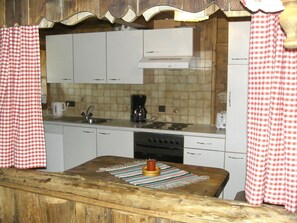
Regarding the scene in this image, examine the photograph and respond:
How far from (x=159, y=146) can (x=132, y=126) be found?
0.51 metres

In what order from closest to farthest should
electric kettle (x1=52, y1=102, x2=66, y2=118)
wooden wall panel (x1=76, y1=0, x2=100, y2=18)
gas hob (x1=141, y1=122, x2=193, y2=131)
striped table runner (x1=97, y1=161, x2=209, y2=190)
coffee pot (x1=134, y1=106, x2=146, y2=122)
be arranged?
wooden wall panel (x1=76, y1=0, x2=100, y2=18) → striped table runner (x1=97, y1=161, x2=209, y2=190) → gas hob (x1=141, y1=122, x2=193, y2=131) → coffee pot (x1=134, y1=106, x2=146, y2=122) → electric kettle (x1=52, y1=102, x2=66, y2=118)

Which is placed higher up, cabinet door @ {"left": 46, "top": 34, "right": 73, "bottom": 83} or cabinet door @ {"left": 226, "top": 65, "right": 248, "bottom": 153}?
cabinet door @ {"left": 46, "top": 34, "right": 73, "bottom": 83}

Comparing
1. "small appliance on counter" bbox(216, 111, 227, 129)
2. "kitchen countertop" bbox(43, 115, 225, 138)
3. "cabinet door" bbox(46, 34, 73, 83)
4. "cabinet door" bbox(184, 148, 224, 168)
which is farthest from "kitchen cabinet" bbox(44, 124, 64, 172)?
"small appliance on counter" bbox(216, 111, 227, 129)

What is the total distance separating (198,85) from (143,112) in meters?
0.91

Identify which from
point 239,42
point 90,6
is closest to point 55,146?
point 239,42

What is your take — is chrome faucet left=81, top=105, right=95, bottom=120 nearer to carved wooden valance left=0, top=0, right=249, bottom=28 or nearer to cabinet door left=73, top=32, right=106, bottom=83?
cabinet door left=73, top=32, right=106, bottom=83

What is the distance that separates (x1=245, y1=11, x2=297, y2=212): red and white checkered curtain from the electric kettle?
14.7 feet

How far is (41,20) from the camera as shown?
206cm

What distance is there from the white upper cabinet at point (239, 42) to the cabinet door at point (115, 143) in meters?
1.68

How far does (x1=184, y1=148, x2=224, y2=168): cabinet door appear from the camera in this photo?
401cm

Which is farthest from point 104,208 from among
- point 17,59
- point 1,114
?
point 17,59

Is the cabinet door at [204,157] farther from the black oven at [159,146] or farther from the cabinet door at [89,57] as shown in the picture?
the cabinet door at [89,57]

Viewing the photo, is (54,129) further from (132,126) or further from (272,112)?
(272,112)

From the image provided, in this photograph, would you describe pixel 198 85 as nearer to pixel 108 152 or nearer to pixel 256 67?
pixel 108 152
